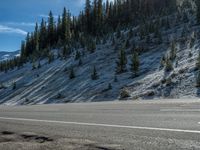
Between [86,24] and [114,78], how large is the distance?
55982 millimetres

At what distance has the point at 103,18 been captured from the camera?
277 ft

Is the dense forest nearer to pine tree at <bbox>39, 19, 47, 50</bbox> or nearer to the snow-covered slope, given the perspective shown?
pine tree at <bbox>39, 19, 47, 50</bbox>

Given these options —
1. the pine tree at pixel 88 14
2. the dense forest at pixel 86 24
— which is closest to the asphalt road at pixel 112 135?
the dense forest at pixel 86 24

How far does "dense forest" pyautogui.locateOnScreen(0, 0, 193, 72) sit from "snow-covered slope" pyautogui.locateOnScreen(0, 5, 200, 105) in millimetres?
14350

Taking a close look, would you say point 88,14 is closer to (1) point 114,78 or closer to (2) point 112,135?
(1) point 114,78

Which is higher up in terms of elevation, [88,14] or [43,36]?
[88,14]

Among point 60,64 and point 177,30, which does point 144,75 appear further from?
point 60,64

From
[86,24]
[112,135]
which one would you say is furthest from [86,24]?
[112,135]

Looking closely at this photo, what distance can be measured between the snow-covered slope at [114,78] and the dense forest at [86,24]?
1435 cm

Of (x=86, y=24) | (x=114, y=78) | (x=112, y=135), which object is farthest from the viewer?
(x=86, y=24)

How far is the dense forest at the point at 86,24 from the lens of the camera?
2827 inches

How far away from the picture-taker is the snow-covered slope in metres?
25.6

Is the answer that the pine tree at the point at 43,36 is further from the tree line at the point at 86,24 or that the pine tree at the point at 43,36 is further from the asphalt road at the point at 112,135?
the asphalt road at the point at 112,135

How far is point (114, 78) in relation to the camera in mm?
32562
